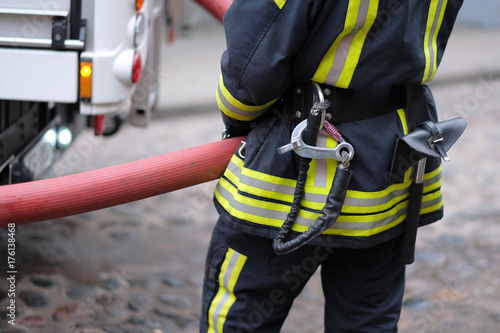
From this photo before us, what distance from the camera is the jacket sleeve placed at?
1732mm

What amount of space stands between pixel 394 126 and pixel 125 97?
1.29 metres

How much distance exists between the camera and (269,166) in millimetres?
1905

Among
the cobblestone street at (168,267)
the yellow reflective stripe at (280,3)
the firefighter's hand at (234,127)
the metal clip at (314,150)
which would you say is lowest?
the cobblestone street at (168,267)

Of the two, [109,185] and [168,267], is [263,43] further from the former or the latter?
[168,267]

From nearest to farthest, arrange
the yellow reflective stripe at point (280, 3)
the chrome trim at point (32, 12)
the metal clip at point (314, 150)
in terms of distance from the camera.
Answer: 1. the yellow reflective stripe at point (280, 3)
2. the metal clip at point (314, 150)
3. the chrome trim at point (32, 12)

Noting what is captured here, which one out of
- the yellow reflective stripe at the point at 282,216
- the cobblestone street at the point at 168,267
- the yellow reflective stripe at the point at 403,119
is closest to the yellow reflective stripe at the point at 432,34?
the yellow reflective stripe at the point at 403,119

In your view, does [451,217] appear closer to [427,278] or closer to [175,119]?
[427,278]

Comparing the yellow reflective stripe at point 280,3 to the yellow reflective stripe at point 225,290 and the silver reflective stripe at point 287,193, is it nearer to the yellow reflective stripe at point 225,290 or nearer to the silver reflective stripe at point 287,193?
the silver reflective stripe at point 287,193

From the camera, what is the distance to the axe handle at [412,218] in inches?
80.7

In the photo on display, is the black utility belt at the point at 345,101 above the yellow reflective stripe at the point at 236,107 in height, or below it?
above

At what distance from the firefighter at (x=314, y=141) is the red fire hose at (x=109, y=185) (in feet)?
0.28

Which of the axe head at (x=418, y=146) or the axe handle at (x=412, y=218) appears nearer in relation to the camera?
the axe head at (x=418, y=146)

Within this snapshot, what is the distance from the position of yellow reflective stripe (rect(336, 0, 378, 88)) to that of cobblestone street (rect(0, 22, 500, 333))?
158cm

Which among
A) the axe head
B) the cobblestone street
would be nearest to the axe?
the axe head
